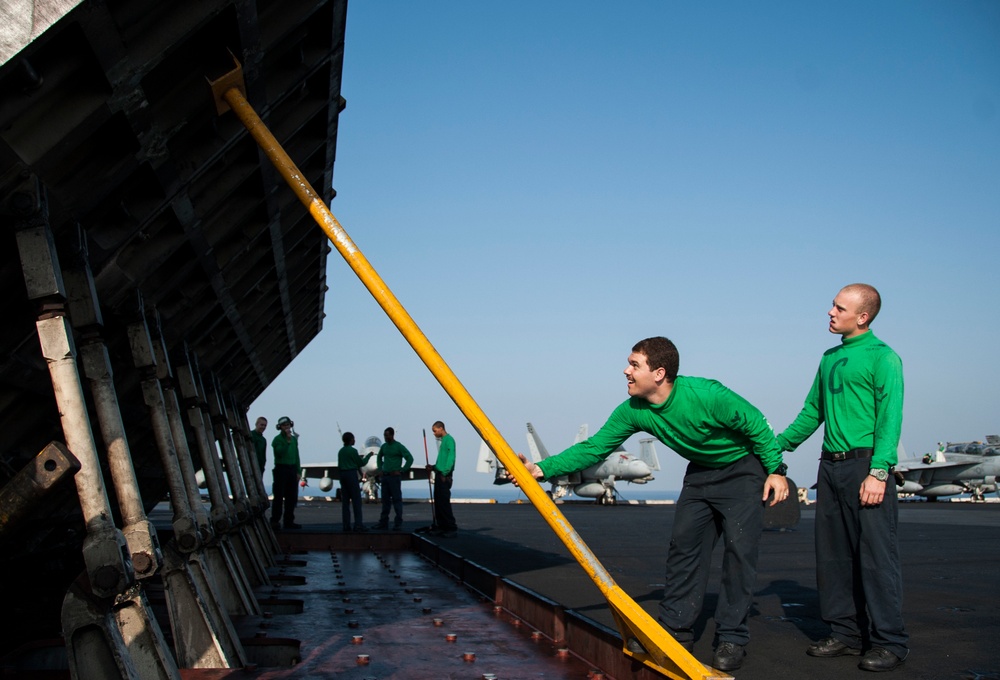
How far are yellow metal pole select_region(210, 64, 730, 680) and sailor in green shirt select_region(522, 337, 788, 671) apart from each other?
377mm

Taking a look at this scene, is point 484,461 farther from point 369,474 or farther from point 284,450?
point 284,450

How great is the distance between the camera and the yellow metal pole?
407 centimetres

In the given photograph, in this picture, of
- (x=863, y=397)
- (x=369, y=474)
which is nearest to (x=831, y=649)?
(x=863, y=397)

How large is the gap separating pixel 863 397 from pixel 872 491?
0.50 m

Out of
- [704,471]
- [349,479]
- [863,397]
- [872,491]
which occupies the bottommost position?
[349,479]

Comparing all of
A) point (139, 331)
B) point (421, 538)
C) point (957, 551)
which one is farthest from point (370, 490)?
point (139, 331)

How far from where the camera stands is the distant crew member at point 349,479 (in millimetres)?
14562

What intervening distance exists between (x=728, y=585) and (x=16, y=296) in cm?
377

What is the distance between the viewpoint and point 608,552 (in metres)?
10.8

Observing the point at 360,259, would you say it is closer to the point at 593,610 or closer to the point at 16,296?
the point at 16,296

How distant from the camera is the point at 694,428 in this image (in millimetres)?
4609

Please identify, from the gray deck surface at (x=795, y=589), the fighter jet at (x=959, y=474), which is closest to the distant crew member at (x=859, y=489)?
the gray deck surface at (x=795, y=589)

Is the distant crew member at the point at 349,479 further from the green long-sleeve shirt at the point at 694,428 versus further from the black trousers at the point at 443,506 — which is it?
the green long-sleeve shirt at the point at 694,428

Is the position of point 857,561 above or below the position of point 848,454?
below
